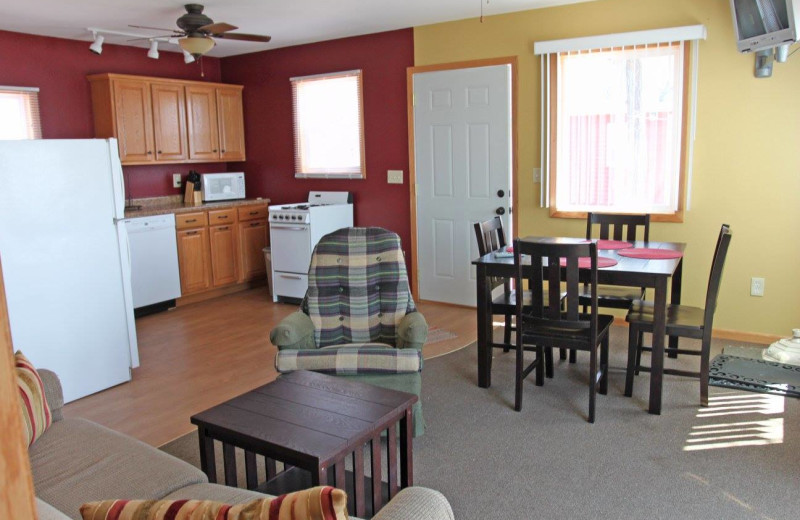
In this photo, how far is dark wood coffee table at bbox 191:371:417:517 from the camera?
2.15 meters

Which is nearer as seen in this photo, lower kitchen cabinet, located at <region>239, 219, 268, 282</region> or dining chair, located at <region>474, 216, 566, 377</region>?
dining chair, located at <region>474, 216, 566, 377</region>

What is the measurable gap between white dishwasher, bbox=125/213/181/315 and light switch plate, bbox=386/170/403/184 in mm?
2005

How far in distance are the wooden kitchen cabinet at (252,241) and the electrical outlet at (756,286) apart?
451cm

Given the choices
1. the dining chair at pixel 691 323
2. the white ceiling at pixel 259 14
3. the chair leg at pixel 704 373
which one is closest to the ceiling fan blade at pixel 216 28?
the white ceiling at pixel 259 14

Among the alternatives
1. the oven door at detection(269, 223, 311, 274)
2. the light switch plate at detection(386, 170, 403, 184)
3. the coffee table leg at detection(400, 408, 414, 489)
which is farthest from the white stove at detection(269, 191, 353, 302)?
the coffee table leg at detection(400, 408, 414, 489)

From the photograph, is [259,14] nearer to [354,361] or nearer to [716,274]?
[354,361]

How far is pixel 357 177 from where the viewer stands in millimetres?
6277

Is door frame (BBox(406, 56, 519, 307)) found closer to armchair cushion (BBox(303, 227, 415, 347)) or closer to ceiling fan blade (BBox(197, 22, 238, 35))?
ceiling fan blade (BBox(197, 22, 238, 35))

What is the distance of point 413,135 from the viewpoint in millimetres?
5820

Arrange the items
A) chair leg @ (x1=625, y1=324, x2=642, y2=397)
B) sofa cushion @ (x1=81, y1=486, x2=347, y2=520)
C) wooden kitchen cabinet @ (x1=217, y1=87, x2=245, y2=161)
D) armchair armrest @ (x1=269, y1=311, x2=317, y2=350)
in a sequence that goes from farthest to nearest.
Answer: wooden kitchen cabinet @ (x1=217, y1=87, x2=245, y2=161), chair leg @ (x1=625, y1=324, x2=642, y2=397), armchair armrest @ (x1=269, y1=311, x2=317, y2=350), sofa cushion @ (x1=81, y1=486, x2=347, y2=520)

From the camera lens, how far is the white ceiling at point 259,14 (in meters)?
4.58

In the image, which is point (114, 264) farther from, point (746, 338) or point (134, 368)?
point (746, 338)

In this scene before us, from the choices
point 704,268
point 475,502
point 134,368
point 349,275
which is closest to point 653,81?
point 704,268

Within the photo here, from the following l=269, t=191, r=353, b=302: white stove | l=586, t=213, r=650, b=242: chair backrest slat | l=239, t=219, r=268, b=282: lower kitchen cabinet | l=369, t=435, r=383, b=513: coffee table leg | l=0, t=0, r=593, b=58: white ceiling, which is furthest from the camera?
l=239, t=219, r=268, b=282: lower kitchen cabinet
